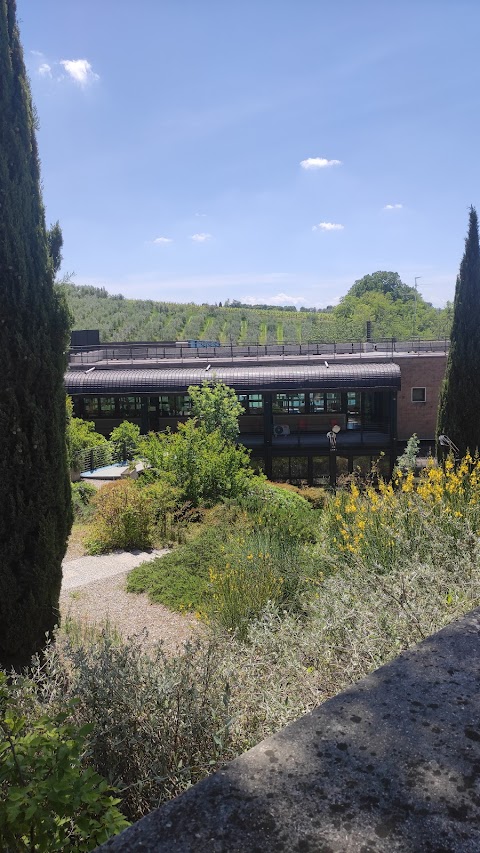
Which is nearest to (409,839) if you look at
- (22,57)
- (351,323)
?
(22,57)

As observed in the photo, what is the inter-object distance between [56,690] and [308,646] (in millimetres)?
1832

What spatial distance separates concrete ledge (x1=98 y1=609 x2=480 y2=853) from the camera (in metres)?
1.04

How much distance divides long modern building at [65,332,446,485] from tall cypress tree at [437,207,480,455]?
4.97m

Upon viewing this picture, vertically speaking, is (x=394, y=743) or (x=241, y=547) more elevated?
(x=394, y=743)

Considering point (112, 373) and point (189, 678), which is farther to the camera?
point (112, 373)

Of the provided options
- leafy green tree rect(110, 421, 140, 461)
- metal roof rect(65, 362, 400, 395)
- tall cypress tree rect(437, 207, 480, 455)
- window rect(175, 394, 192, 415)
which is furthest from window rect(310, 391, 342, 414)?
leafy green tree rect(110, 421, 140, 461)

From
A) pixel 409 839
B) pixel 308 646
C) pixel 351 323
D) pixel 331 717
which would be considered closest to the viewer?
pixel 409 839

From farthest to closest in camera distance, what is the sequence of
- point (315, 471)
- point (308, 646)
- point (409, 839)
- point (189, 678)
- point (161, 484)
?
1. point (315, 471)
2. point (161, 484)
3. point (308, 646)
4. point (189, 678)
5. point (409, 839)

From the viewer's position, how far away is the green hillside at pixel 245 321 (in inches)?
2694

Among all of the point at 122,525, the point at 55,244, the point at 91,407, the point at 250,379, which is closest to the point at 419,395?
the point at 250,379

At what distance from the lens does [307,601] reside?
6.36m

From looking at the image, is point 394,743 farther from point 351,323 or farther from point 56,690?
point 351,323

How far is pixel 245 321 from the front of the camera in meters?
79.9

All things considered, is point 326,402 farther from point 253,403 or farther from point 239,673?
point 239,673
